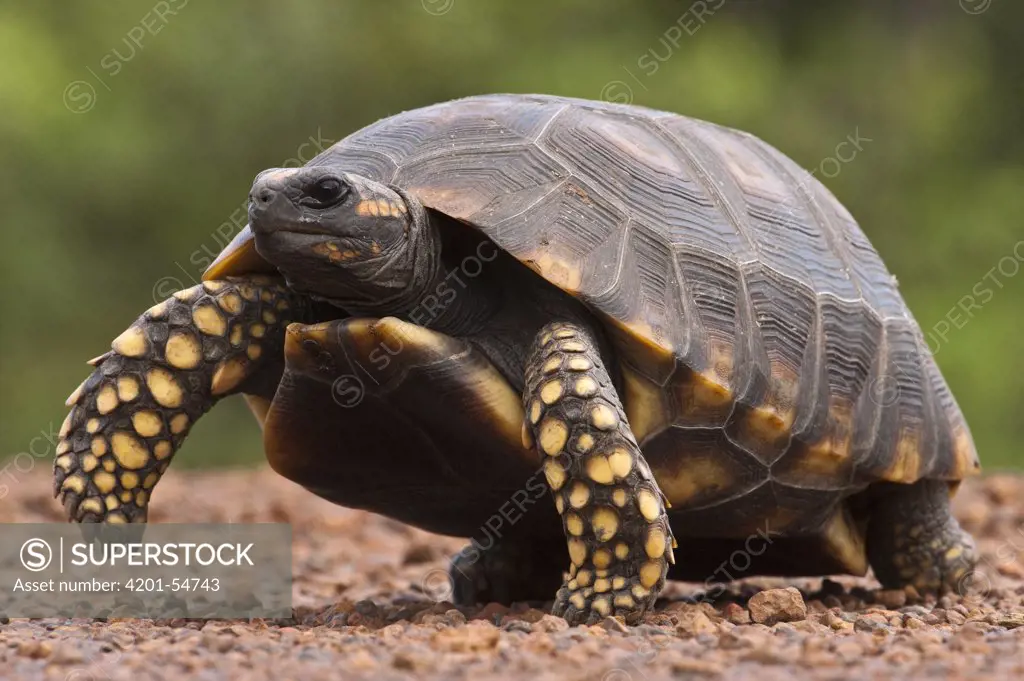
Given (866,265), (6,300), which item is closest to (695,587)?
(866,265)

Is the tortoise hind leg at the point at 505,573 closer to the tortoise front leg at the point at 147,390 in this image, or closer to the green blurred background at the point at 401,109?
the tortoise front leg at the point at 147,390

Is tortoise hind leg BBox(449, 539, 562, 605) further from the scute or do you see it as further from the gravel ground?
the scute

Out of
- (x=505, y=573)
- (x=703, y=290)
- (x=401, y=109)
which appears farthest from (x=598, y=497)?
(x=401, y=109)

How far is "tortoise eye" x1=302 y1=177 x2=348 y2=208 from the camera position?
3.84 meters

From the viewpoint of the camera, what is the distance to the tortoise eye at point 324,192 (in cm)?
384

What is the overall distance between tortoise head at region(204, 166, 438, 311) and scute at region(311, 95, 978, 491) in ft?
0.65

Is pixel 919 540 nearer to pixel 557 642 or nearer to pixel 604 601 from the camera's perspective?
pixel 604 601

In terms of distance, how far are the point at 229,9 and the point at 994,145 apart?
10.4 metres

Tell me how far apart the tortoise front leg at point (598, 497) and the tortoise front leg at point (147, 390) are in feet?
3.55

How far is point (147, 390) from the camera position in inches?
165

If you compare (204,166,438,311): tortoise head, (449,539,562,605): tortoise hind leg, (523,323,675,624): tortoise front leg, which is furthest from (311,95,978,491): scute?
(449,539,562,605): tortoise hind leg

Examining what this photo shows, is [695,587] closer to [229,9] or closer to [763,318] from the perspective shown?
[763,318]

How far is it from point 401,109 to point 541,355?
14178mm

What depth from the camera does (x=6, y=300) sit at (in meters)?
16.8
